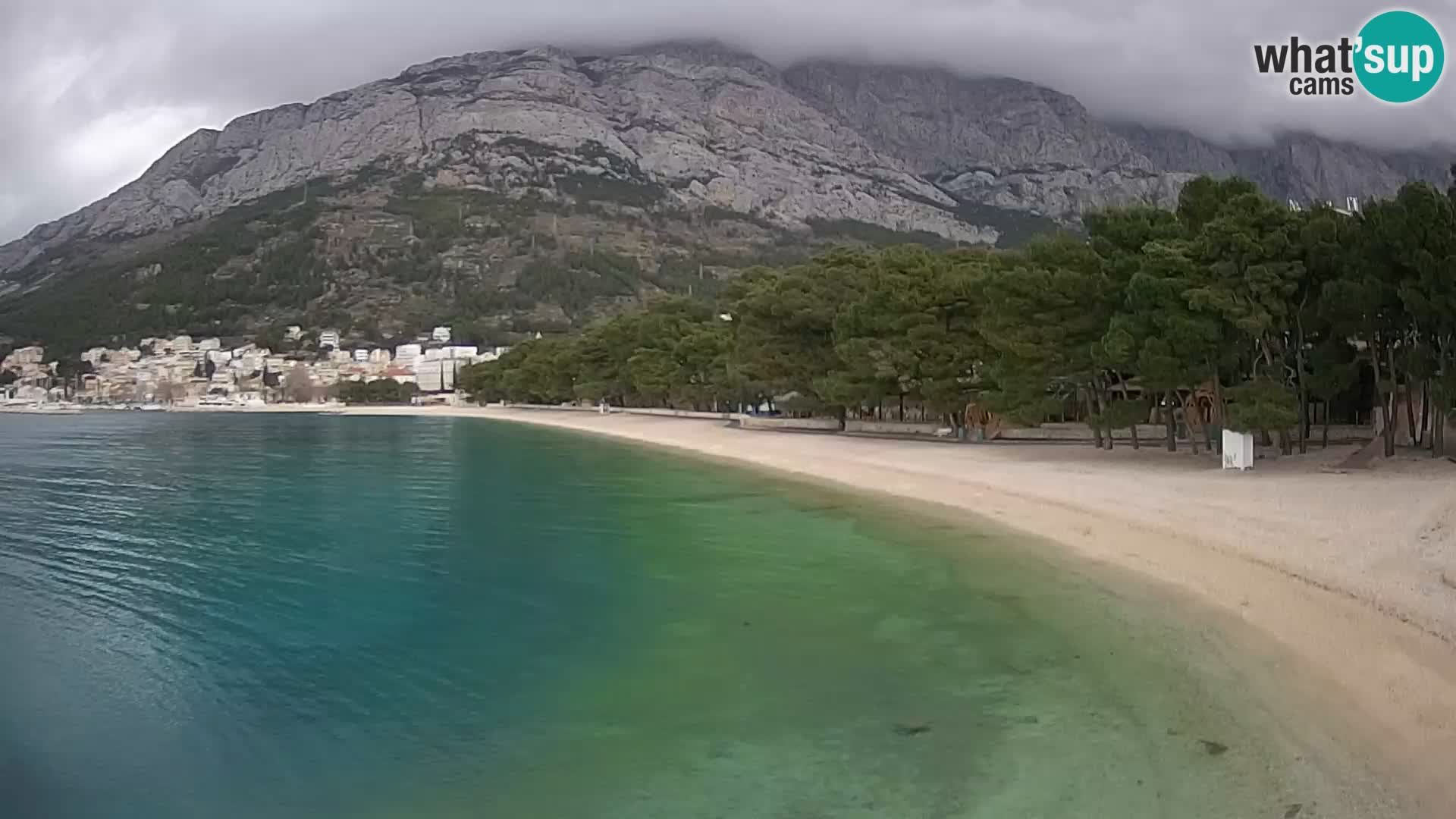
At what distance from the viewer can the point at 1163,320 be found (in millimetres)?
26016

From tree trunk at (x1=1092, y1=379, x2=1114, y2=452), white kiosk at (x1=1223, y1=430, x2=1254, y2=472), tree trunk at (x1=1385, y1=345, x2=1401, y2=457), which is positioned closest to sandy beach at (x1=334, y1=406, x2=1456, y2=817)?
white kiosk at (x1=1223, y1=430, x2=1254, y2=472)

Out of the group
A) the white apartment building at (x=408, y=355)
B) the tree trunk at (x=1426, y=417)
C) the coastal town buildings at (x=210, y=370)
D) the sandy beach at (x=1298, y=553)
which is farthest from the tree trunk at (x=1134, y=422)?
the white apartment building at (x=408, y=355)

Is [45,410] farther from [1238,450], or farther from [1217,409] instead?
[1238,450]

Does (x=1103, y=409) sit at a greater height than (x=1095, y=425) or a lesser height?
greater

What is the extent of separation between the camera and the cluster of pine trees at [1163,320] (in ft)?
78.2

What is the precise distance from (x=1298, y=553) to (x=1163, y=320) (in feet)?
41.1

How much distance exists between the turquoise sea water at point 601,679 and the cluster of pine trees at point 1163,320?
9806mm

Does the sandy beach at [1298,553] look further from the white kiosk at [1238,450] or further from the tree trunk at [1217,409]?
the tree trunk at [1217,409]

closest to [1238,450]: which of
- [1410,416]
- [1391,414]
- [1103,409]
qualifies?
[1391,414]

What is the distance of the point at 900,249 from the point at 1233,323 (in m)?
23.6

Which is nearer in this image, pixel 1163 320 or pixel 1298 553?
pixel 1298 553

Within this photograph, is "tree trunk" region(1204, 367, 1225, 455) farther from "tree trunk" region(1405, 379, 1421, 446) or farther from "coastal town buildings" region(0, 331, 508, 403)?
"coastal town buildings" region(0, 331, 508, 403)

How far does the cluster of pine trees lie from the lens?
23.8 m

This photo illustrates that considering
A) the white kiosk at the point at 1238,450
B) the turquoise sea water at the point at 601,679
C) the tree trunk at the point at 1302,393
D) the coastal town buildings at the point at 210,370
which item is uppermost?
the coastal town buildings at the point at 210,370
